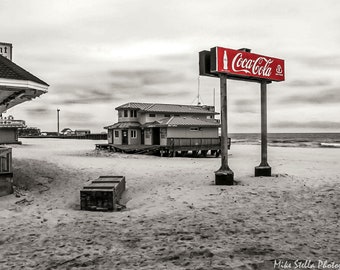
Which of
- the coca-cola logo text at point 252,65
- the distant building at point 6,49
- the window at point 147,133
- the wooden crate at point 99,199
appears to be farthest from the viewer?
the window at point 147,133

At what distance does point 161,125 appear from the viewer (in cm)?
3130

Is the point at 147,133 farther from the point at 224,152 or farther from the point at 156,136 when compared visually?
the point at 224,152

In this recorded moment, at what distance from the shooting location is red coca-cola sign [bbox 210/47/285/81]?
12.0 metres

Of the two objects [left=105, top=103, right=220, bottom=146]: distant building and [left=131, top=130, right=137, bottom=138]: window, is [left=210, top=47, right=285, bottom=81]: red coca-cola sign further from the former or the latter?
[left=131, top=130, right=137, bottom=138]: window

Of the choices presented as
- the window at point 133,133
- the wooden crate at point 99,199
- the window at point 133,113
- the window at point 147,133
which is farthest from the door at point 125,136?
the wooden crate at point 99,199

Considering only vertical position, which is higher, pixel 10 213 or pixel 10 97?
pixel 10 97

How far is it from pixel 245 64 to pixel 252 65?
0.48m

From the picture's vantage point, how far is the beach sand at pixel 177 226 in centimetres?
534

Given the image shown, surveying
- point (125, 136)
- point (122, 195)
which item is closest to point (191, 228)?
point (122, 195)

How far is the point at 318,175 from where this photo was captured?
550 inches

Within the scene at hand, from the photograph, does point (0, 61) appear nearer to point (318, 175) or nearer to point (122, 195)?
point (122, 195)

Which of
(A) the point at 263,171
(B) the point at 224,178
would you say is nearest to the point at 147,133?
(A) the point at 263,171

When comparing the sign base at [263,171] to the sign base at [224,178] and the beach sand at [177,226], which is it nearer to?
the beach sand at [177,226]

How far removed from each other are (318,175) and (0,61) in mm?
13168
